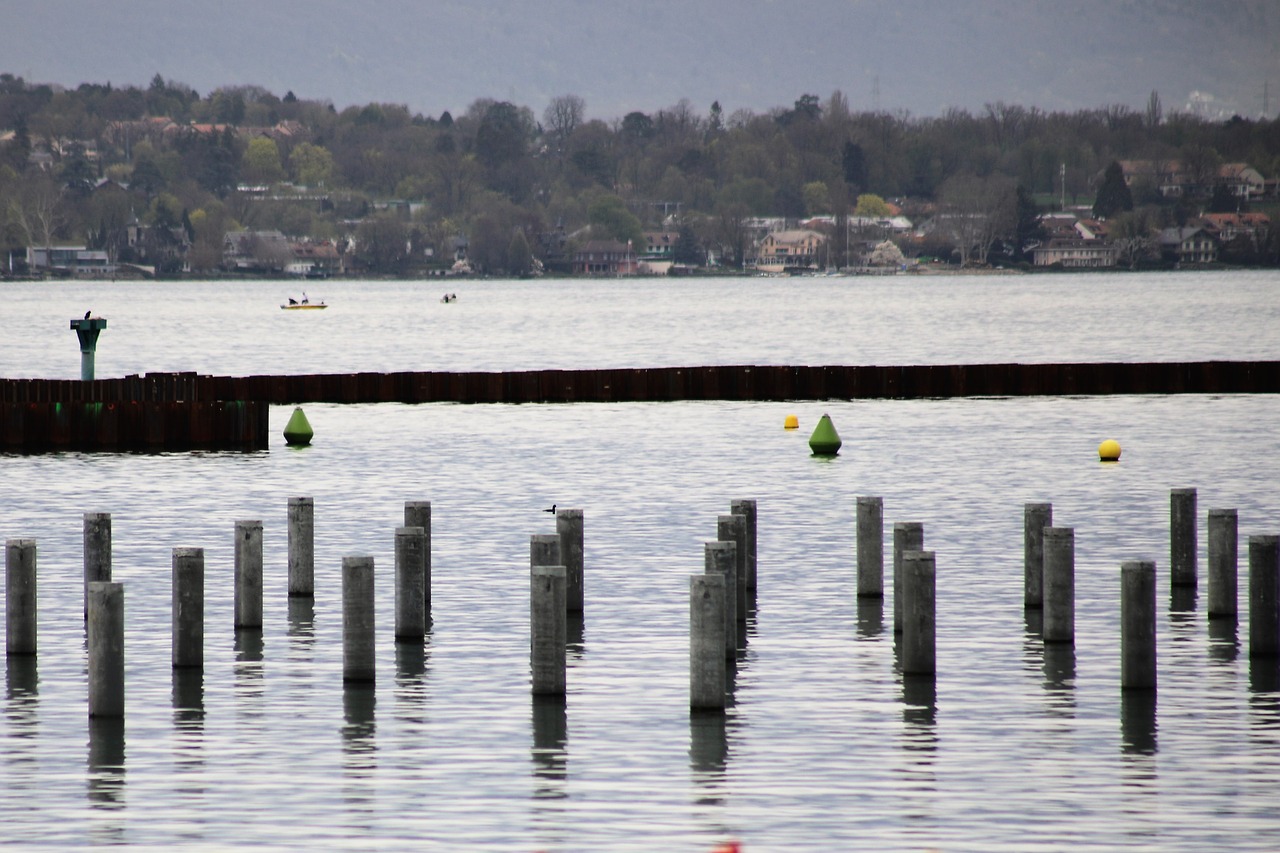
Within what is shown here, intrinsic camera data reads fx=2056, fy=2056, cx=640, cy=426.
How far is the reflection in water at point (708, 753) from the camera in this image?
50.6 feet

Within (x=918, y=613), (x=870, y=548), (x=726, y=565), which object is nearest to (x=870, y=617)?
(x=870, y=548)

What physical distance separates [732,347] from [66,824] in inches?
4465

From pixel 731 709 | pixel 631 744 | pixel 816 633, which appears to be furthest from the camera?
pixel 816 633

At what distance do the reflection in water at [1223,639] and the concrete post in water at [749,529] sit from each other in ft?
16.2

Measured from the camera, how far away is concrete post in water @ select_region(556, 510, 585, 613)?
2198 cm

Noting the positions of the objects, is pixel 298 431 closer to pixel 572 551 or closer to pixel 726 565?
pixel 572 551

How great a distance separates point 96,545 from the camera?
21359 mm

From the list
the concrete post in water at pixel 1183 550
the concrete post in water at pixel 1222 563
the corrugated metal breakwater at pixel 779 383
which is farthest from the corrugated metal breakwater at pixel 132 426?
the concrete post in water at pixel 1222 563

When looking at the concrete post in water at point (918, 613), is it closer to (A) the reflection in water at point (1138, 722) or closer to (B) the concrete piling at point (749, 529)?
(A) the reflection in water at point (1138, 722)

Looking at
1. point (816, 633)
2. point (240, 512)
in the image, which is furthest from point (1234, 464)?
point (816, 633)

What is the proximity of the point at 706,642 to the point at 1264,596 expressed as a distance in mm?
5953

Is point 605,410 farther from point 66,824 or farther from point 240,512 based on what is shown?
point 66,824

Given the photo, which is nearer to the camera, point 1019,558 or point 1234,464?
point 1019,558

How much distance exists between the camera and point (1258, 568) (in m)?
18.9
